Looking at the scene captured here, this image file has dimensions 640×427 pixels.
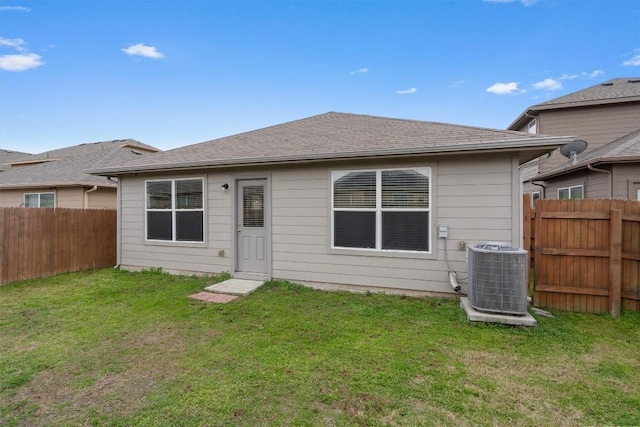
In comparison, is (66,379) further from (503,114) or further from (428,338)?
(503,114)

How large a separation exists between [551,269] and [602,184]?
517 centimetres

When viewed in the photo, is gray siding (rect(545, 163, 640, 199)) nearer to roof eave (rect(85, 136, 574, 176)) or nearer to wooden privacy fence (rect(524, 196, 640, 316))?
wooden privacy fence (rect(524, 196, 640, 316))

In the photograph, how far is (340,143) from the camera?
565 centimetres

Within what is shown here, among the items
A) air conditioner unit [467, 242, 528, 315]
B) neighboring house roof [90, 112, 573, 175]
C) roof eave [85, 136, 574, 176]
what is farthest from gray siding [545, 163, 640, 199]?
air conditioner unit [467, 242, 528, 315]

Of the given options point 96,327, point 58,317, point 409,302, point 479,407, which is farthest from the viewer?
point 409,302

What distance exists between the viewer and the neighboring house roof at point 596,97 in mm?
9977

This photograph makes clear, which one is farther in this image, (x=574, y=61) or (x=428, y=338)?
(x=574, y=61)

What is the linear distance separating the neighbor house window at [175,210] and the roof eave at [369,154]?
1.50 ft

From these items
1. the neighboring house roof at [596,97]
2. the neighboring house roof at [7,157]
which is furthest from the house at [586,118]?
the neighboring house roof at [7,157]

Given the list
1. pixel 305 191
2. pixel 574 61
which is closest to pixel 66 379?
pixel 305 191

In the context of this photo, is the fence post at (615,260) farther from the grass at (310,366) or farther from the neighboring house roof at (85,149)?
the neighboring house roof at (85,149)

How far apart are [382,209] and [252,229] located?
279 centimetres

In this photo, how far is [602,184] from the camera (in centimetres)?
747

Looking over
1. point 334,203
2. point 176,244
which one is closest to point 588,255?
point 334,203
